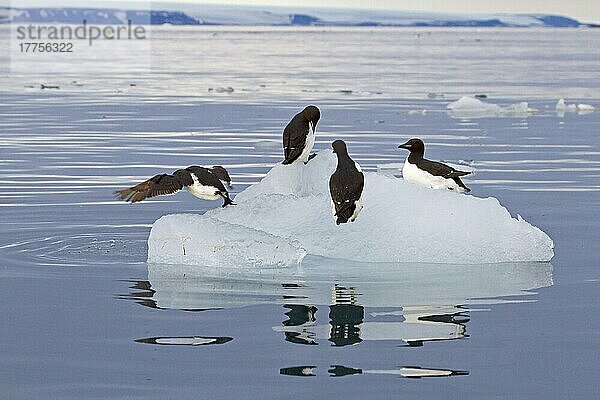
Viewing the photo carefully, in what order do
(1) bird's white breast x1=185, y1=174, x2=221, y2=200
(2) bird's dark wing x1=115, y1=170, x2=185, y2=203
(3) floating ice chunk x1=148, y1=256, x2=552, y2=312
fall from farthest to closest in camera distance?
(1) bird's white breast x1=185, y1=174, x2=221, y2=200
(2) bird's dark wing x1=115, y1=170, x2=185, y2=203
(3) floating ice chunk x1=148, y1=256, x2=552, y2=312

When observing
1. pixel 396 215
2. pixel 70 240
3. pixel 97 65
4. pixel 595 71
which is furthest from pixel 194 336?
pixel 97 65

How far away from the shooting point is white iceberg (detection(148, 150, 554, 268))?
8.47 meters

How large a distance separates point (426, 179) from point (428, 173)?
2.2 inches

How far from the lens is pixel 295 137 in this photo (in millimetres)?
9602

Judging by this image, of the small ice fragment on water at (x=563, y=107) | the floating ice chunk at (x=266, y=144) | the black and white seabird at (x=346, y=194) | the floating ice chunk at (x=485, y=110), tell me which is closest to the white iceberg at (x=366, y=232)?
the black and white seabird at (x=346, y=194)

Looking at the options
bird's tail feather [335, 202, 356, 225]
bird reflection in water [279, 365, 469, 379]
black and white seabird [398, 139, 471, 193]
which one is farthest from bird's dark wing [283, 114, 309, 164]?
bird reflection in water [279, 365, 469, 379]

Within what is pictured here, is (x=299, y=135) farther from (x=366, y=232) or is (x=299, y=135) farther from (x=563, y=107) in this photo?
(x=563, y=107)

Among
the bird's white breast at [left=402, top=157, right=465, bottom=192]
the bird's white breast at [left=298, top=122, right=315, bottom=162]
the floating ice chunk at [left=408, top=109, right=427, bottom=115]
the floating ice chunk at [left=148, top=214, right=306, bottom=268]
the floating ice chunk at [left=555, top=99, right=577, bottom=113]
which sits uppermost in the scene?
the floating ice chunk at [left=555, top=99, right=577, bottom=113]

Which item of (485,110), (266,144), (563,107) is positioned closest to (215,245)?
(266,144)

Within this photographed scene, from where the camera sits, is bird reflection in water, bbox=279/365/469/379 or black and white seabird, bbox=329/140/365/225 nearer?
bird reflection in water, bbox=279/365/469/379

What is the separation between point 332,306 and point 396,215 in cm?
179

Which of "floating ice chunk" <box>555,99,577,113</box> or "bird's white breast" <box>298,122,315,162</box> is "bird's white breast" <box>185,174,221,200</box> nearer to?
"bird's white breast" <box>298,122,315,162</box>

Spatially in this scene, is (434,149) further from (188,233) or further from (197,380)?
(197,380)

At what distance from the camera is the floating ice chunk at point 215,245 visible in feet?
27.7
